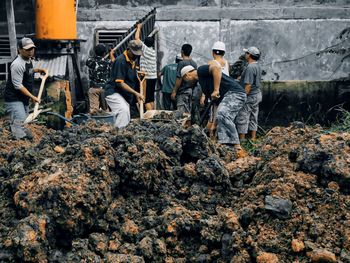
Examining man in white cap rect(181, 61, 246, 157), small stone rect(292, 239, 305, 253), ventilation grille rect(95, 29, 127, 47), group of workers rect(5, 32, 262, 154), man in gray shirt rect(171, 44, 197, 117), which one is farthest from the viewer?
ventilation grille rect(95, 29, 127, 47)

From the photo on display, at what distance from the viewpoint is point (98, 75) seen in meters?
10.5

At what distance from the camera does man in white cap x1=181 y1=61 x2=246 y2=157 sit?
8023mm

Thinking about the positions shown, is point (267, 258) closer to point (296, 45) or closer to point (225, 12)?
point (225, 12)

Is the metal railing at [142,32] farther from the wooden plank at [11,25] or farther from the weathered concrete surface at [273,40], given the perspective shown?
the wooden plank at [11,25]

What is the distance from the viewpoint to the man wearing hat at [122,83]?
8227 millimetres

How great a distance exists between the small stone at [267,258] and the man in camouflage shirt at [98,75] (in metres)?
6.72

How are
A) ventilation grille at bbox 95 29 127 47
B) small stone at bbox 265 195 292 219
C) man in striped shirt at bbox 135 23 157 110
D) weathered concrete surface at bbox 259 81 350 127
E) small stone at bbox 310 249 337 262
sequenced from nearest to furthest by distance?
small stone at bbox 310 249 337 262 → small stone at bbox 265 195 292 219 → man in striped shirt at bbox 135 23 157 110 → weathered concrete surface at bbox 259 81 350 127 → ventilation grille at bbox 95 29 127 47

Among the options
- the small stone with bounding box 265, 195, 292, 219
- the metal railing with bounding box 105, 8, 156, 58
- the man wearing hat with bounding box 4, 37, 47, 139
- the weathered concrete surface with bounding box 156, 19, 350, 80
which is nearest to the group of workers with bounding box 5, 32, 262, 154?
the man wearing hat with bounding box 4, 37, 47, 139

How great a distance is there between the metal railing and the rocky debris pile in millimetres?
5937

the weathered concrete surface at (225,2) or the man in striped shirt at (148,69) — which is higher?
the weathered concrete surface at (225,2)

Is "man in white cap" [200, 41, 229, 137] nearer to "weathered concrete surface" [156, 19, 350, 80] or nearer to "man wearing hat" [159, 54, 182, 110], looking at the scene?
"man wearing hat" [159, 54, 182, 110]

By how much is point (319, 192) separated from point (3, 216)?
8.29 ft

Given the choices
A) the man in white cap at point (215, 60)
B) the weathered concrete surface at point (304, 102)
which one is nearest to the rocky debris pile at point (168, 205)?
the man in white cap at point (215, 60)

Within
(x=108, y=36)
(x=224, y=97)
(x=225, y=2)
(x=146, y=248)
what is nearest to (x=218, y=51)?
(x=224, y=97)
